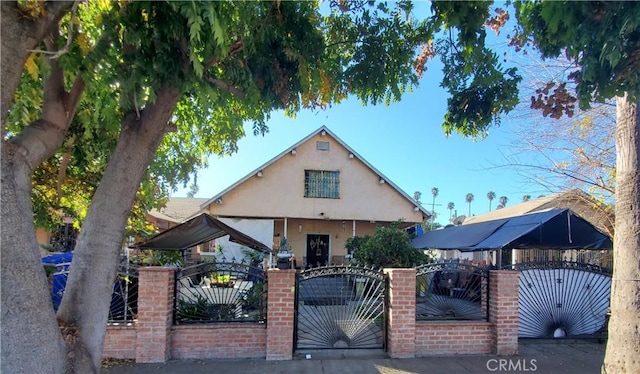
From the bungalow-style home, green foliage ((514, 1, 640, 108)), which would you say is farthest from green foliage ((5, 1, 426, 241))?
the bungalow-style home

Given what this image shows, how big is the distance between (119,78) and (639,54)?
14.4 feet

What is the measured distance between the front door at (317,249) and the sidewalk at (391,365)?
13.2 m

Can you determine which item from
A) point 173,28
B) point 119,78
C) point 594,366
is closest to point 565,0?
point 173,28

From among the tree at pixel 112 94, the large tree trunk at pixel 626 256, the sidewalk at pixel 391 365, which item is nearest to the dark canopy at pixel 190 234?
the sidewalk at pixel 391 365

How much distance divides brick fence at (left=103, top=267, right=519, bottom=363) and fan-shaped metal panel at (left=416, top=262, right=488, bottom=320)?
30cm

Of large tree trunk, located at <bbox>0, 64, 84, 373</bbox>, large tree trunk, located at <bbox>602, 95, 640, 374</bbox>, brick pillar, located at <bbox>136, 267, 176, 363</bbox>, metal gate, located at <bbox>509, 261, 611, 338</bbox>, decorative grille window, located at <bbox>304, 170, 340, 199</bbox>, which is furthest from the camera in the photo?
decorative grille window, located at <bbox>304, 170, 340, 199</bbox>

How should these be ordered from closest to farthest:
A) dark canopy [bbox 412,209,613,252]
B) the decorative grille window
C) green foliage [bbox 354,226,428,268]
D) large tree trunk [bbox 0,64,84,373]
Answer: large tree trunk [bbox 0,64,84,373], dark canopy [bbox 412,209,613,252], green foliage [bbox 354,226,428,268], the decorative grille window

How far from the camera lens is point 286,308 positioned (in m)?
5.96

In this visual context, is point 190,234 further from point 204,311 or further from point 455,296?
point 455,296

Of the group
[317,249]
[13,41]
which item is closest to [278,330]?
[13,41]

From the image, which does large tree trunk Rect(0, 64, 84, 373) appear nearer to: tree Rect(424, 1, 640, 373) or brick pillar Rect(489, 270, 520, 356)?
tree Rect(424, 1, 640, 373)

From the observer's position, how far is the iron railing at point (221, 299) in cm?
626

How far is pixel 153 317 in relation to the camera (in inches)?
223

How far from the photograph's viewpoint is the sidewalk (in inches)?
216
